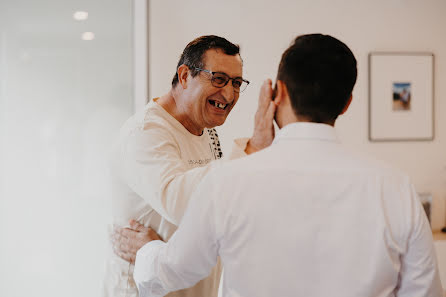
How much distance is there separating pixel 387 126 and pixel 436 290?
241 cm

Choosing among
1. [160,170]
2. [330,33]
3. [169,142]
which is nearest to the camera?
[160,170]

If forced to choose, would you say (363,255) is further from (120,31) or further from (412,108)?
(412,108)

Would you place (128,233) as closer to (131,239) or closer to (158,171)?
(131,239)

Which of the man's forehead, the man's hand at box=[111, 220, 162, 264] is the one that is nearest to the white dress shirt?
the man's hand at box=[111, 220, 162, 264]

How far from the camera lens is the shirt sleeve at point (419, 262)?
2.67 feet

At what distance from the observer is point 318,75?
0.84 meters

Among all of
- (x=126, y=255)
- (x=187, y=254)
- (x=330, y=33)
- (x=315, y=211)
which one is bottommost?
(x=126, y=255)

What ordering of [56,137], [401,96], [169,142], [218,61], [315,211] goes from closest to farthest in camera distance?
1. [315,211]
2. [169,142]
3. [218,61]
4. [56,137]
5. [401,96]

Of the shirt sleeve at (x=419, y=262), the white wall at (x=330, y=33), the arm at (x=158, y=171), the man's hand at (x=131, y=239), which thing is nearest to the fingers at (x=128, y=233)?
the man's hand at (x=131, y=239)

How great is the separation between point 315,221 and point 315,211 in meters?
0.02

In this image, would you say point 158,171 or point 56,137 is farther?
point 56,137

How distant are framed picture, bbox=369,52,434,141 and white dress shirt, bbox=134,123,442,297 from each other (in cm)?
A: 240

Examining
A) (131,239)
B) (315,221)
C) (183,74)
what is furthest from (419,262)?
(183,74)

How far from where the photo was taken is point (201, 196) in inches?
33.9
